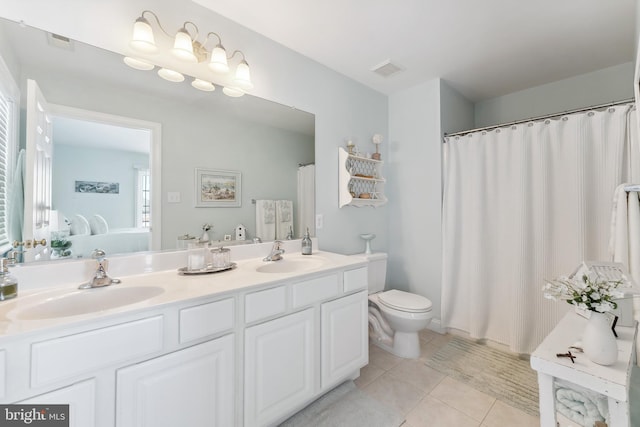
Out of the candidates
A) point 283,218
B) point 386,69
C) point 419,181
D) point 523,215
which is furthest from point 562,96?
point 283,218

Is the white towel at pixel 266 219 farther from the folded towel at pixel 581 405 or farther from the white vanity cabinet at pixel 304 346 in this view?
the folded towel at pixel 581 405

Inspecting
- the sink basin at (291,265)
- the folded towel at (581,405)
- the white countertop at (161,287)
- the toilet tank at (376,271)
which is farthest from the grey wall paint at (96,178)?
the folded towel at (581,405)

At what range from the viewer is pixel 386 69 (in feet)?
7.36

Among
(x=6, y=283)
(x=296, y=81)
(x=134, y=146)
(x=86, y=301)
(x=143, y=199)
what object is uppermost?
(x=296, y=81)

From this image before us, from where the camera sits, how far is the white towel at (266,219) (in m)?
1.81

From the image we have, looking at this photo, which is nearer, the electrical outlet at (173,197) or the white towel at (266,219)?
the electrical outlet at (173,197)

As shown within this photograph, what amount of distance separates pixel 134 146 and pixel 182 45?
1.94ft

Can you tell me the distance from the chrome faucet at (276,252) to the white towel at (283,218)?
0.32 feet

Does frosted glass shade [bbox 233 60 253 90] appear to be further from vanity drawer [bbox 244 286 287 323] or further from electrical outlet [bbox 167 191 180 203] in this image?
vanity drawer [bbox 244 286 287 323]

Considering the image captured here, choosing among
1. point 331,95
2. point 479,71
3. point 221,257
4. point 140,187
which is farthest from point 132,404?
point 479,71

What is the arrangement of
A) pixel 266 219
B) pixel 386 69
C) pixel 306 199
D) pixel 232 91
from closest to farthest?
pixel 232 91 < pixel 266 219 < pixel 306 199 < pixel 386 69

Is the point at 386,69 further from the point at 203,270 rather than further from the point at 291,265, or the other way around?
the point at 203,270

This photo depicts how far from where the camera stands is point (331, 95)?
2.25 meters

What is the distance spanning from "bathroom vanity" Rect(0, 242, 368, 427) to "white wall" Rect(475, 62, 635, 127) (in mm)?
2584
